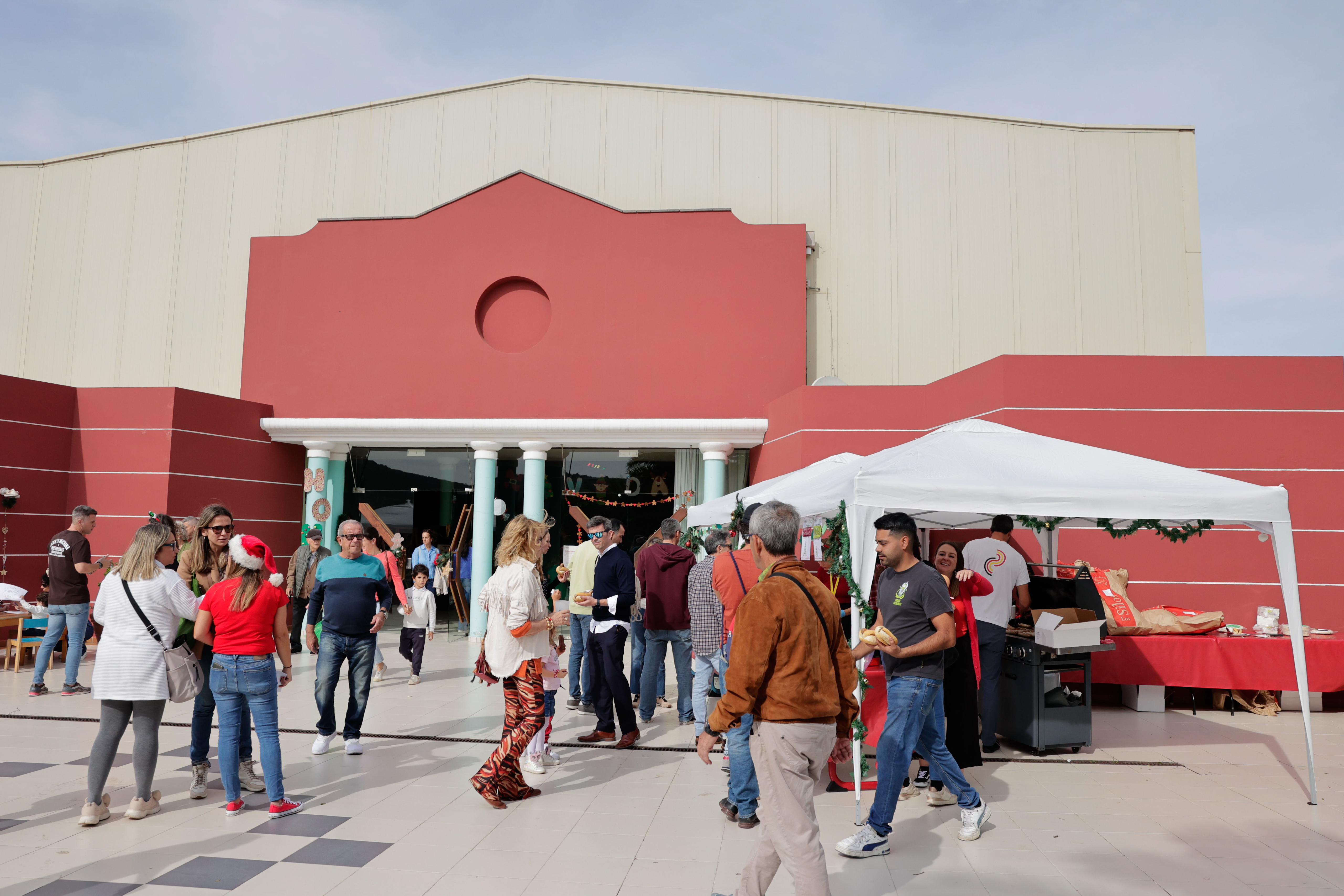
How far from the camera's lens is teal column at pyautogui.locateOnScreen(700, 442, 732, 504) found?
43.9ft

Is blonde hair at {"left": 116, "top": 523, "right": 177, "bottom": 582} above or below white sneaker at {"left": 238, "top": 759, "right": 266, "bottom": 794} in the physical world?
above

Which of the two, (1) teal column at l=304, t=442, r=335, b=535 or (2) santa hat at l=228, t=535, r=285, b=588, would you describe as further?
(1) teal column at l=304, t=442, r=335, b=535

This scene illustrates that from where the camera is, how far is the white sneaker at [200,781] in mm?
5004

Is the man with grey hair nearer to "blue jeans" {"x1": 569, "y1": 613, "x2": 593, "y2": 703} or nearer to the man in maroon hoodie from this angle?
"blue jeans" {"x1": 569, "y1": 613, "x2": 593, "y2": 703}

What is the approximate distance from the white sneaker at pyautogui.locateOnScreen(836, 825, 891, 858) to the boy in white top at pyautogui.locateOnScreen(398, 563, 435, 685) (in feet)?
18.8

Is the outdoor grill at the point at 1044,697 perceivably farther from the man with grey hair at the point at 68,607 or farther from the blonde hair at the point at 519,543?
the man with grey hair at the point at 68,607

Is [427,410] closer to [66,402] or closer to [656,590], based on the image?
[66,402]

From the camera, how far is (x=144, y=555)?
182 inches

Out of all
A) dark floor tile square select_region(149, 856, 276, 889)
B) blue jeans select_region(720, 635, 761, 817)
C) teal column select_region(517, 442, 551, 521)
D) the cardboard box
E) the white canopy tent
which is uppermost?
teal column select_region(517, 442, 551, 521)

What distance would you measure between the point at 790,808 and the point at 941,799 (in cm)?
247

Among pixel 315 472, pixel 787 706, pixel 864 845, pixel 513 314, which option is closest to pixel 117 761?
pixel 864 845

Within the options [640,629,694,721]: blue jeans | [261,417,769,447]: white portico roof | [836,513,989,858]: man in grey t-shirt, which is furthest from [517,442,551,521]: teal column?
[836,513,989,858]: man in grey t-shirt

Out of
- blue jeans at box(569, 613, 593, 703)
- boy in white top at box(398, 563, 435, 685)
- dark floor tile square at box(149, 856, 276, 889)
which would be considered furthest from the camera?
boy in white top at box(398, 563, 435, 685)

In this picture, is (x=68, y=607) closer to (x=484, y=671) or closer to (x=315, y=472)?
(x=484, y=671)
